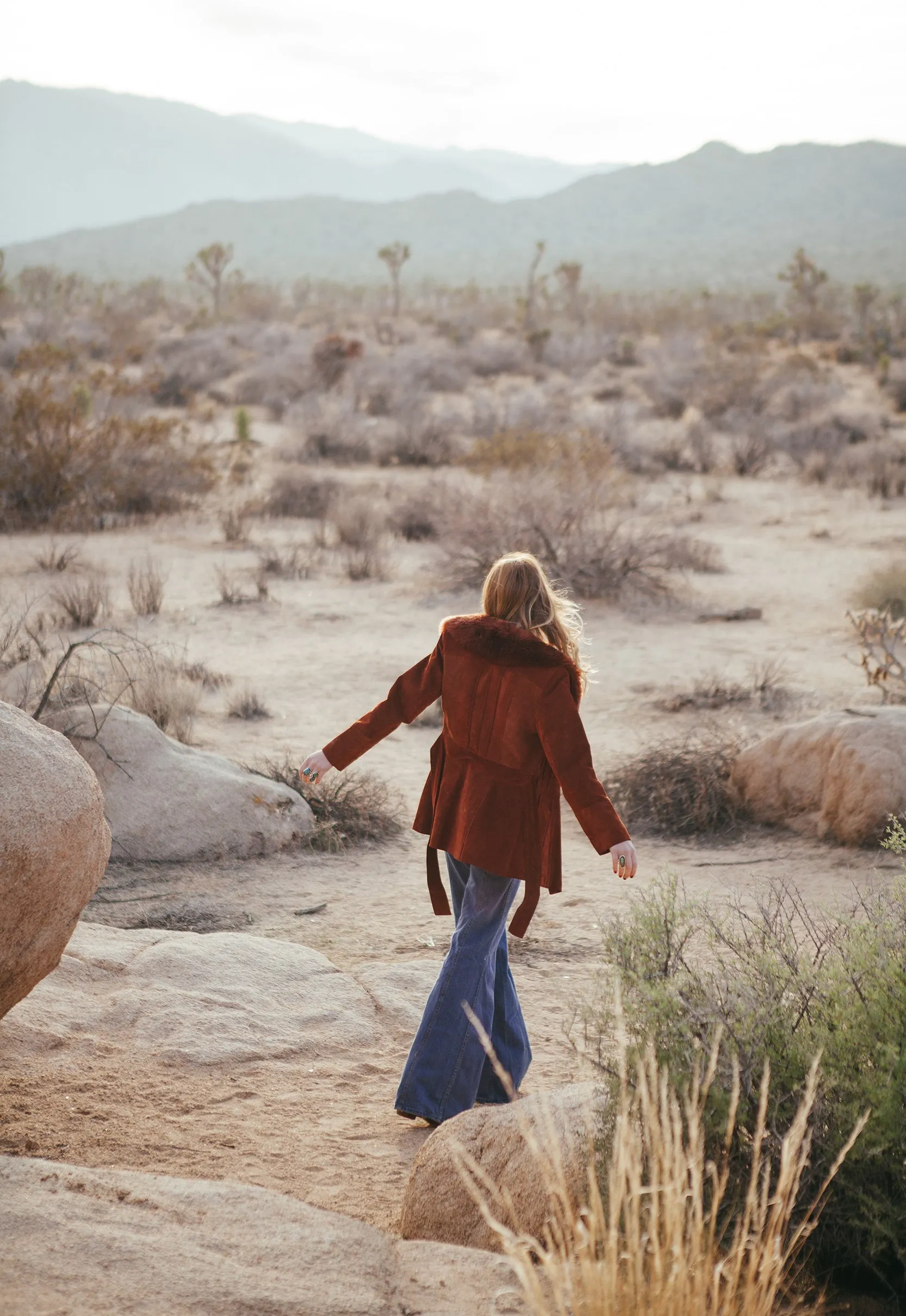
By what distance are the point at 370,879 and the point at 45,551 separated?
828cm

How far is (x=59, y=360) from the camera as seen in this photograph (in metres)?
18.3

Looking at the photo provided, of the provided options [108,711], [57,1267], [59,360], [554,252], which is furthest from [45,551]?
[554,252]

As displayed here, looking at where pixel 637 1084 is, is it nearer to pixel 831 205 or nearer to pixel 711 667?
pixel 711 667

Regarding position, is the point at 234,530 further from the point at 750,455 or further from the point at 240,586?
the point at 750,455

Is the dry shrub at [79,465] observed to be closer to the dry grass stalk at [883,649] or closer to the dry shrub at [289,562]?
the dry shrub at [289,562]

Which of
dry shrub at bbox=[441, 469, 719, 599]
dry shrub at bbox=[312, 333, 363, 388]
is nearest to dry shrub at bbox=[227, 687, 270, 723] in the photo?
dry shrub at bbox=[441, 469, 719, 599]

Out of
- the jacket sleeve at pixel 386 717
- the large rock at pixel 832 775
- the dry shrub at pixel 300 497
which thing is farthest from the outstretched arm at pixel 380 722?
the dry shrub at pixel 300 497

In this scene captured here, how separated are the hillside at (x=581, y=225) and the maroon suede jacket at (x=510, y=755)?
106962 millimetres

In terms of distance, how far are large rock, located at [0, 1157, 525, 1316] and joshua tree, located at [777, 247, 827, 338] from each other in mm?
40748

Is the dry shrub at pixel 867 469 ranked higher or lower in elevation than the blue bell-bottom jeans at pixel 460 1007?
higher

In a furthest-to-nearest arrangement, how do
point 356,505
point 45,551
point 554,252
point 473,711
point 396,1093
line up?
1. point 554,252
2. point 356,505
3. point 45,551
4. point 396,1093
5. point 473,711

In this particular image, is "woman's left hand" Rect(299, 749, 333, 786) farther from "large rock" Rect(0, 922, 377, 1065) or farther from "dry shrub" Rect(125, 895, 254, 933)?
"dry shrub" Rect(125, 895, 254, 933)

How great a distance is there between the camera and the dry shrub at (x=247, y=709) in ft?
28.9

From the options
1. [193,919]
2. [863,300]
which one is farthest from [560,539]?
[863,300]
